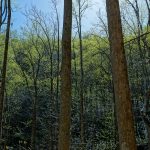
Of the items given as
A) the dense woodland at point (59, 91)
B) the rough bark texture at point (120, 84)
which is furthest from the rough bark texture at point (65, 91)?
the dense woodland at point (59, 91)

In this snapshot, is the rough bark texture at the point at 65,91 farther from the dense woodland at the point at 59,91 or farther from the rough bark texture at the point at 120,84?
the dense woodland at the point at 59,91

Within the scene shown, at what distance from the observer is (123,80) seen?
7.55 meters

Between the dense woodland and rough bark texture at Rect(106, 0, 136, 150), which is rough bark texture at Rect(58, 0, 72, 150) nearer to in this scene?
rough bark texture at Rect(106, 0, 136, 150)

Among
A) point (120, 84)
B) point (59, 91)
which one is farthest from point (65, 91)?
point (59, 91)

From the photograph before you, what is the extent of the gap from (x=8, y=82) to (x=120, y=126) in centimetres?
2583

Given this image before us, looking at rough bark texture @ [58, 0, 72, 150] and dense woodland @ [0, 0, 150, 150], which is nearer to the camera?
rough bark texture @ [58, 0, 72, 150]

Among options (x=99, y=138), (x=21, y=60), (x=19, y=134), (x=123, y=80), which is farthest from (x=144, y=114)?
(x=21, y=60)

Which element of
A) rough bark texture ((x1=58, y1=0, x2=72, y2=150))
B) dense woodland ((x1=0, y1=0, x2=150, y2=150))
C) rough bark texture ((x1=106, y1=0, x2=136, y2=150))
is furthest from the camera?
dense woodland ((x1=0, y1=0, x2=150, y2=150))

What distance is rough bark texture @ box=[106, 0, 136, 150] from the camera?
23.4 feet

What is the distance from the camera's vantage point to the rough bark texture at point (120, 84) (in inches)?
281

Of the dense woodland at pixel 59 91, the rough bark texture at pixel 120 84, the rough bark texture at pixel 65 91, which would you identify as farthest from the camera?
the dense woodland at pixel 59 91

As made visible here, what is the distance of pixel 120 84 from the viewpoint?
7.52 metres

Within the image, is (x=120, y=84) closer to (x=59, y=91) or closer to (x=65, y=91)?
(x=65, y=91)

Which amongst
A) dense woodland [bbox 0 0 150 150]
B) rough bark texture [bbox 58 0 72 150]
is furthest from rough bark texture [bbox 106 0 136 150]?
dense woodland [bbox 0 0 150 150]
